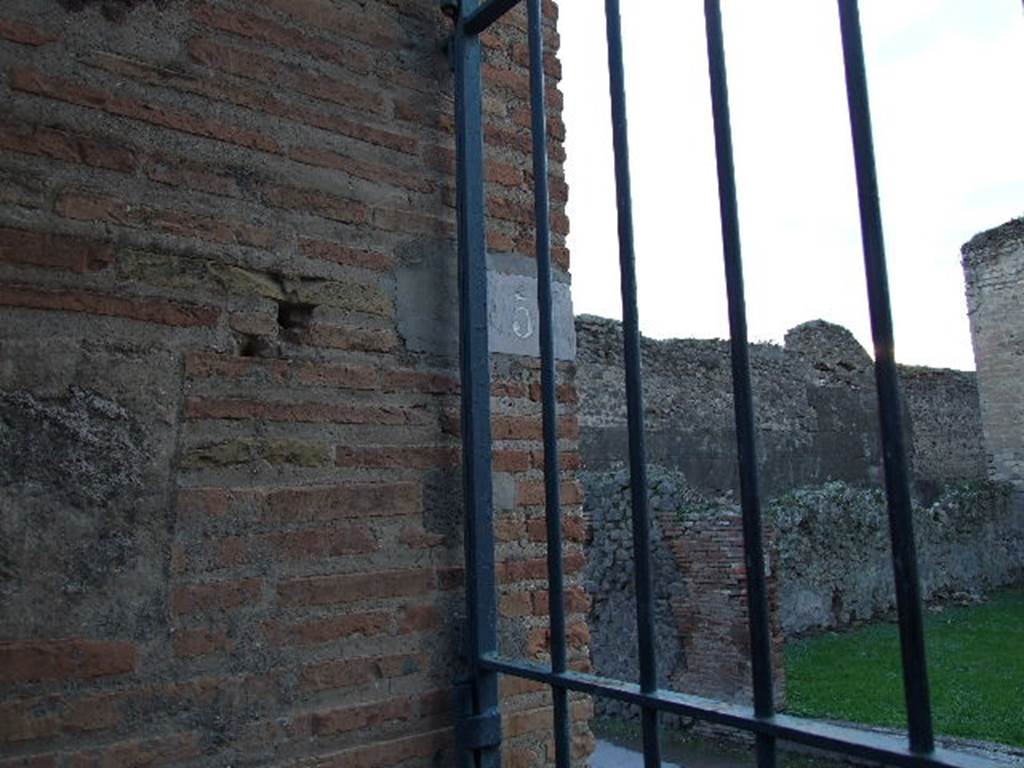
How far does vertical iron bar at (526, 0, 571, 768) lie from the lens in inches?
66.6

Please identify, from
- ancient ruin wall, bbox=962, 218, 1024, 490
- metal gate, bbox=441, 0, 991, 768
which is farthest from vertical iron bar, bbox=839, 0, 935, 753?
ancient ruin wall, bbox=962, 218, 1024, 490

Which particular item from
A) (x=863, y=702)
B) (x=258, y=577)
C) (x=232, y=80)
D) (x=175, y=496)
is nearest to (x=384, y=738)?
(x=258, y=577)

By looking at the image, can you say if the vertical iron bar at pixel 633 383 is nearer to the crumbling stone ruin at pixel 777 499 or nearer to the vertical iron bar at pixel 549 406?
the vertical iron bar at pixel 549 406

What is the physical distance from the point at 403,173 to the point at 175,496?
92cm

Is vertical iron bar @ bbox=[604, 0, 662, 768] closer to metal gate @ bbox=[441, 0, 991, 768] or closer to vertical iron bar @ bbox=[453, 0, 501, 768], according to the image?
metal gate @ bbox=[441, 0, 991, 768]

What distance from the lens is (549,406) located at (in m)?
1.78

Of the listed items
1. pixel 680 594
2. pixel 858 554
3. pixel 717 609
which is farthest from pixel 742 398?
pixel 858 554

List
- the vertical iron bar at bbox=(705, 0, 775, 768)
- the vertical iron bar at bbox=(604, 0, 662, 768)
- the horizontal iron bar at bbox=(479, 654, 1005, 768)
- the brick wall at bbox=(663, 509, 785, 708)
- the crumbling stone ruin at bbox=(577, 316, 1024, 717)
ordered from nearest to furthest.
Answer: the horizontal iron bar at bbox=(479, 654, 1005, 768) < the vertical iron bar at bbox=(705, 0, 775, 768) < the vertical iron bar at bbox=(604, 0, 662, 768) < the brick wall at bbox=(663, 509, 785, 708) < the crumbling stone ruin at bbox=(577, 316, 1024, 717)

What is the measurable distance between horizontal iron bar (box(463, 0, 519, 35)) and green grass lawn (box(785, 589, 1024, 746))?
5.53 metres

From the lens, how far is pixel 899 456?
3.70ft

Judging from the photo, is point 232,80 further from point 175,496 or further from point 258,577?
point 258,577

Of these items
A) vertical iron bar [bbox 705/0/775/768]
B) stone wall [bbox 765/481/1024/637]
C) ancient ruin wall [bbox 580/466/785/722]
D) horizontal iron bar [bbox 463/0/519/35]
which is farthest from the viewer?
stone wall [bbox 765/481/1024/637]

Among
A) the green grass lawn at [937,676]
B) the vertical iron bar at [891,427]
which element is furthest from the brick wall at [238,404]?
the green grass lawn at [937,676]

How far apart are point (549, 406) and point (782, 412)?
14550 mm
